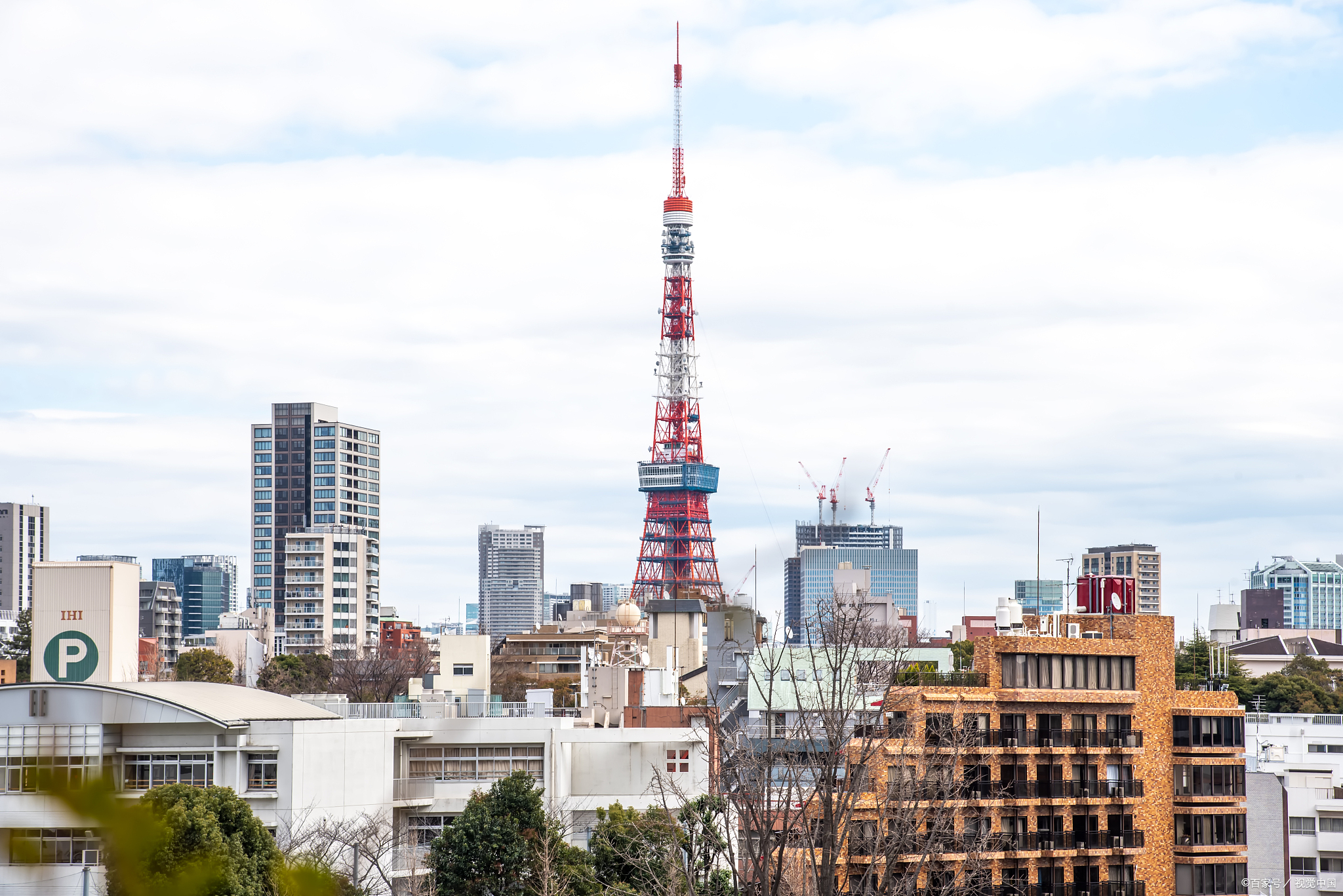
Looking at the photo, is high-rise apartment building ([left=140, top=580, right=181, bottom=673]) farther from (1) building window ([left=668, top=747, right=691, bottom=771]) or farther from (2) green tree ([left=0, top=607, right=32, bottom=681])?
(1) building window ([left=668, top=747, right=691, bottom=771])

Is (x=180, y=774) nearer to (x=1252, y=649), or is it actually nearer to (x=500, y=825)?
(x=500, y=825)

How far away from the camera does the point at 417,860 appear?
129 feet

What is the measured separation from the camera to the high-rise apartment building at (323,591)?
137m

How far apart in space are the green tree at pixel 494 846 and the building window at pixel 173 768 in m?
7.41

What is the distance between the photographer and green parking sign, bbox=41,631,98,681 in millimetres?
40719

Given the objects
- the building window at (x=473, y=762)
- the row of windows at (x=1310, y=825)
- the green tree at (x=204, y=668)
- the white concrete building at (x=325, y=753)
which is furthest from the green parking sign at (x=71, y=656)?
the green tree at (x=204, y=668)

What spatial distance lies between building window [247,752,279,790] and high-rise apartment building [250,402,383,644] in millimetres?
123764

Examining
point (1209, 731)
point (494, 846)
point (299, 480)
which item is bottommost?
point (494, 846)

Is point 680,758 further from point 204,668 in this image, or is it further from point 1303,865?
point 204,668

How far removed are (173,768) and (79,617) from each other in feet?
18.2

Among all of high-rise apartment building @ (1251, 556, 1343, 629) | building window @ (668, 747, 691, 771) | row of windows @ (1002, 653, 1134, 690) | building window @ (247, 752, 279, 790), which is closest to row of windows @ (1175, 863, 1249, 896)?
row of windows @ (1002, 653, 1134, 690)

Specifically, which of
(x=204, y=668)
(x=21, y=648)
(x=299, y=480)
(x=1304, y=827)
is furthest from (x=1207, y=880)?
(x=299, y=480)

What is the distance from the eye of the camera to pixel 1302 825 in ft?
174

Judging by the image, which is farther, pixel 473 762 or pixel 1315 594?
pixel 1315 594
